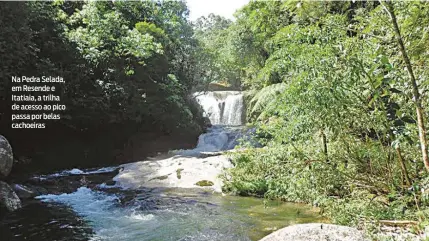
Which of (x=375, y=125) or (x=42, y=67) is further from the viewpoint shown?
(x=42, y=67)

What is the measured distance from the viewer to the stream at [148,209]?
5332mm

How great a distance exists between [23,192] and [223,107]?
1463cm

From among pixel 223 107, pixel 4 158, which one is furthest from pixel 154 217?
pixel 223 107

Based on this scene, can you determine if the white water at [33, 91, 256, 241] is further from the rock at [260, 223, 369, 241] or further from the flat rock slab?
the rock at [260, 223, 369, 241]

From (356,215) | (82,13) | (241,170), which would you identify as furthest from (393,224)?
(82,13)

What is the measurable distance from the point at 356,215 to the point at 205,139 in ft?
42.7

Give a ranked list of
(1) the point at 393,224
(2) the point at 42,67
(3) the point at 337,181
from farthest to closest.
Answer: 1. (2) the point at 42,67
2. (3) the point at 337,181
3. (1) the point at 393,224

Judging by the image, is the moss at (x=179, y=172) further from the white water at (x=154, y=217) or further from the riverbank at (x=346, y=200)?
the riverbank at (x=346, y=200)

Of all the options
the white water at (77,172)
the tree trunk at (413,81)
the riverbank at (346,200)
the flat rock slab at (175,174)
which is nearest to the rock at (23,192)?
the white water at (77,172)

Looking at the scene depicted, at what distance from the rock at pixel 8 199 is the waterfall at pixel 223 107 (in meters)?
14.1

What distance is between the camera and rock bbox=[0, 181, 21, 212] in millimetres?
6509

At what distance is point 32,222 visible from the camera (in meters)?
5.89

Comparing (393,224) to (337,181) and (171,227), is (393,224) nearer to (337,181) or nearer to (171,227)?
(337,181)

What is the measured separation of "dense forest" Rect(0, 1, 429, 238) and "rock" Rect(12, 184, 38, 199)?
9.38 ft
